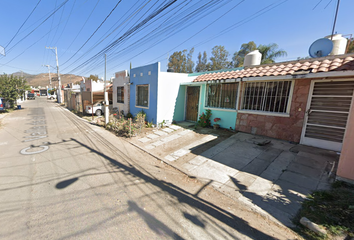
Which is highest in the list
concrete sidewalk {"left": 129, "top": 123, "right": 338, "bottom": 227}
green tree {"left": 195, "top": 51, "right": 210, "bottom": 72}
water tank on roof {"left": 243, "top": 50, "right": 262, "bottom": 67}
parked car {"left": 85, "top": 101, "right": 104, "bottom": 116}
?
green tree {"left": 195, "top": 51, "right": 210, "bottom": 72}

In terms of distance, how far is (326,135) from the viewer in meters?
5.11

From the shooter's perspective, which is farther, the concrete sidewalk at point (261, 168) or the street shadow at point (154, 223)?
the concrete sidewalk at point (261, 168)

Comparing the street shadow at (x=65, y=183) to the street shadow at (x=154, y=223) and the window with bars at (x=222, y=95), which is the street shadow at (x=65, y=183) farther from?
the window with bars at (x=222, y=95)

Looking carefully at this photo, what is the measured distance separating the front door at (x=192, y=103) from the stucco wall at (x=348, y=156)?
21.1 ft

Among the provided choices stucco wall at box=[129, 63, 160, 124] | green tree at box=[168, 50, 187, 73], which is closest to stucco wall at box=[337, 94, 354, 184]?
stucco wall at box=[129, 63, 160, 124]

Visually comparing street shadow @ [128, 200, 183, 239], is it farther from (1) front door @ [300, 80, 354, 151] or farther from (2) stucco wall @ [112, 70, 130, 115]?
(2) stucco wall @ [112, 70, 130, 115]

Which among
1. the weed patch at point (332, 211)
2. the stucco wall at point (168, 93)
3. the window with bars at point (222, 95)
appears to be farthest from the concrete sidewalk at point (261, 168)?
the stucco wall at point (168, 93)

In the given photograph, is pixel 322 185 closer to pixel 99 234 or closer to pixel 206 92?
pixel 99 234

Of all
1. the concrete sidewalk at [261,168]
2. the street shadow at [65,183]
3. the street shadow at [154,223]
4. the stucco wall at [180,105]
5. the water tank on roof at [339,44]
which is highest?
the water tank on roof at [339,44]

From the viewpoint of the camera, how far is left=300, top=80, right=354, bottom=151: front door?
15.7 feet

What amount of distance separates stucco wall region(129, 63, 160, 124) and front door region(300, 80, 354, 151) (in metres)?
7.05

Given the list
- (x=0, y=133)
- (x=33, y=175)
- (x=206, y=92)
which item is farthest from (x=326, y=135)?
(x=0, y=133)

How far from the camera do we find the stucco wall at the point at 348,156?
326 cm

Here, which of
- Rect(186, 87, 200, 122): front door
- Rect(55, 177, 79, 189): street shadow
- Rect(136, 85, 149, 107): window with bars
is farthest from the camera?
Rect(136, 85, 149, 107): window with bars
